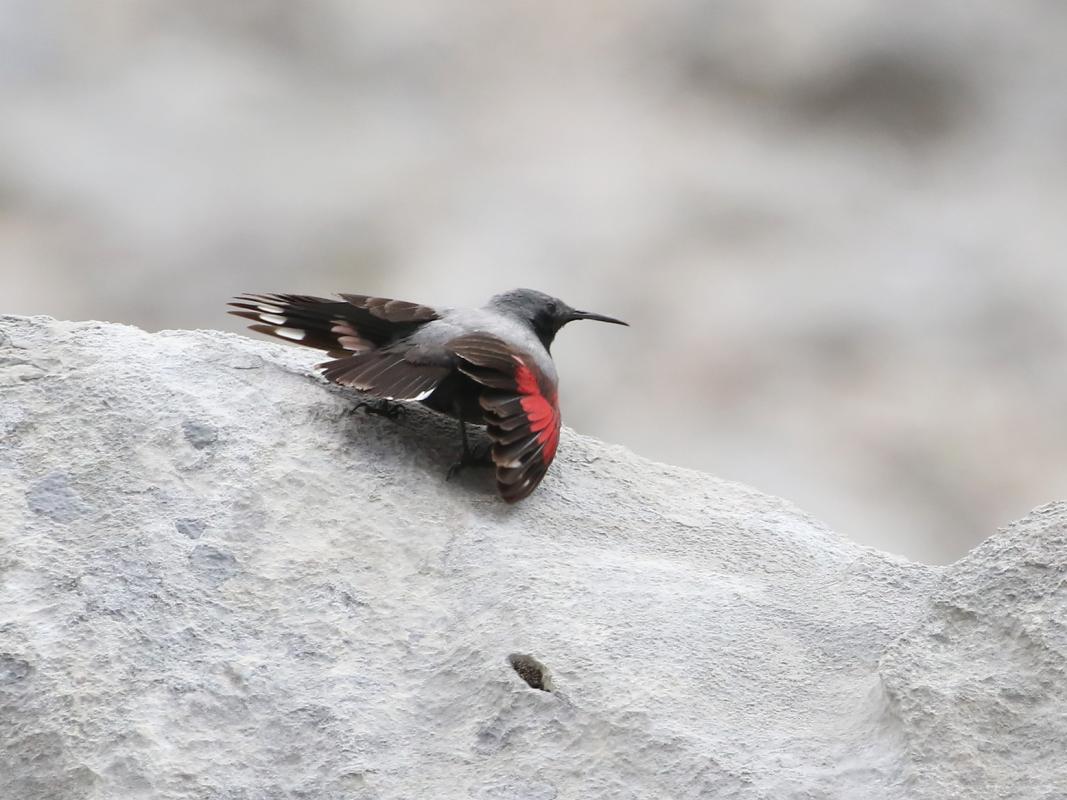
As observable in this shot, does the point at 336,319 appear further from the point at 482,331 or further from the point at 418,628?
the point at 418,628

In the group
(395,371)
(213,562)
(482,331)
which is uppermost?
(482,331)

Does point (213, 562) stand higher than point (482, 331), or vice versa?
point (482, 331)

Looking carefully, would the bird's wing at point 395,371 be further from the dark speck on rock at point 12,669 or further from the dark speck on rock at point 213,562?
the dark speck on rock at point 12,669

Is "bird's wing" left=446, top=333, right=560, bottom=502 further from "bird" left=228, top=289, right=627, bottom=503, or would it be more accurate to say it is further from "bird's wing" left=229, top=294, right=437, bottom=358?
"bird's wing" left=229, top=294, right=437, bottom=358

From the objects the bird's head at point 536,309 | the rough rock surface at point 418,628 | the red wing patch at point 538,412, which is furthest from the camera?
the bird's head at point 536,309

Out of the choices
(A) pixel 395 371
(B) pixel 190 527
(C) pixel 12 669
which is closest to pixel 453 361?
(A) pixel 395 371

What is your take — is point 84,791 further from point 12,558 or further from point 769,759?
point 769,759

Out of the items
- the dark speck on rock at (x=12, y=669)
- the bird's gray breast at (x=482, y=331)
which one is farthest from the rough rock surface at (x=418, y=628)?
the bird's gray breast at (x=482, y=331)
